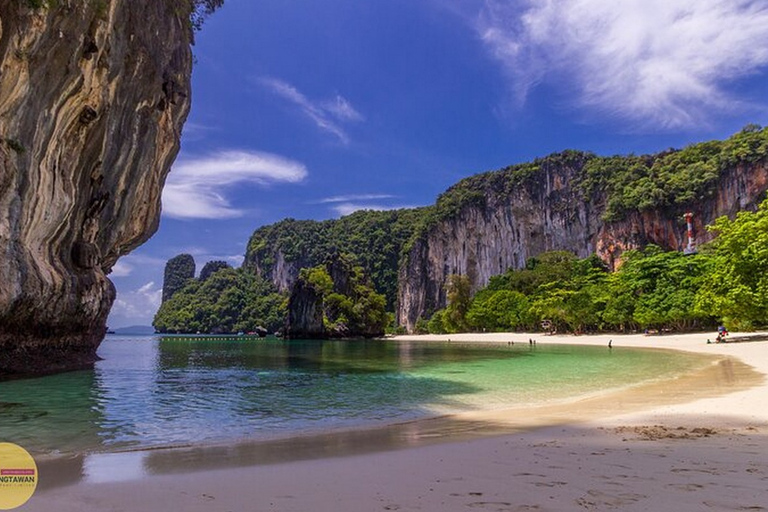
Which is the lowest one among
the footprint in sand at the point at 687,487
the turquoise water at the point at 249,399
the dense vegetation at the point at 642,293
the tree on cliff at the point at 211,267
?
the turquoise water at the point at 249,399

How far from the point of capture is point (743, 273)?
28344 mm

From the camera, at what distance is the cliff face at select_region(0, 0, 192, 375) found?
16.2 m

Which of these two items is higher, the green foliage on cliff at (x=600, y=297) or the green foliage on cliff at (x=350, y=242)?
the green foliage on cliff at (x=350, y=242)

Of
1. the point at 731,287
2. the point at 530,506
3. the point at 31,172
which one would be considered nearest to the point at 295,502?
the point at 530,506

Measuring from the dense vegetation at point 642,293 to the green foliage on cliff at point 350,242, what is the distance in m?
46.4

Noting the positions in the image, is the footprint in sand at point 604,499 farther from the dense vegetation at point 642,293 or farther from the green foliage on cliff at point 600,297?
the green foliage on cliff at point 600,297

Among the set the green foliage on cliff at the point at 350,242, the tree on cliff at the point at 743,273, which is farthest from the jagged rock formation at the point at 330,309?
the tree on cliff at the point at 743,273

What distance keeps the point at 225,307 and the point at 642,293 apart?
12693 cm

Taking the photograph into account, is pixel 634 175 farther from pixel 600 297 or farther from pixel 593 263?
pixel 600 297

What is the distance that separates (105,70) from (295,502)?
22526 mm

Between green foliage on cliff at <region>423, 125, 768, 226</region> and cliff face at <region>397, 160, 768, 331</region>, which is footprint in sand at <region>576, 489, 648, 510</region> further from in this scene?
green foliage on cliff at <region>423, 125, 768, 226</region>

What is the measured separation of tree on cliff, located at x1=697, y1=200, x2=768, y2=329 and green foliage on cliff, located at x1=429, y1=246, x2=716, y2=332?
5.83m

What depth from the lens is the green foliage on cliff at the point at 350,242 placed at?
146m

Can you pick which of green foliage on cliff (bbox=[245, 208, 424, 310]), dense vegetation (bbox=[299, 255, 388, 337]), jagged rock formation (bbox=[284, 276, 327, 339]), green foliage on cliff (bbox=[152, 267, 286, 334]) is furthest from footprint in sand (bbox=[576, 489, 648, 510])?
green foliage on cliff (bbox=[152, 267, 286, 334])
